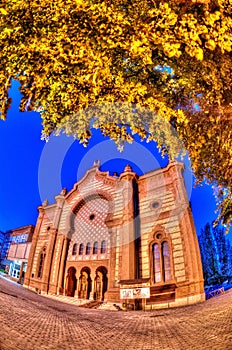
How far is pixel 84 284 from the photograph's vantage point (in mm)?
4012

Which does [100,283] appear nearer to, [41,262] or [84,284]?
[84,284]

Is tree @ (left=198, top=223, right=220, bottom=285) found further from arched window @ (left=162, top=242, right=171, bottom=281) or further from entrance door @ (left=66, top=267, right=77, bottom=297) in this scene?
entrance door @ (left=66, top=267, right=77, bottom=297)

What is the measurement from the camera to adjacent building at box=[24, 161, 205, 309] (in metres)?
3.87

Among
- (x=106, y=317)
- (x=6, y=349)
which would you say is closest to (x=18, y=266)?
(x=6, y=349)

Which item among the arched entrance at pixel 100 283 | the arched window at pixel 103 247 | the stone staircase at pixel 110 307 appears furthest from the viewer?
the arched window at pixel 103 247

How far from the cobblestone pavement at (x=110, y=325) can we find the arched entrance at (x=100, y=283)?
0.89 feet

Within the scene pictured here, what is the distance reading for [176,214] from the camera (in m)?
4.22

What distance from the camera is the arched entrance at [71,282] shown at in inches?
158

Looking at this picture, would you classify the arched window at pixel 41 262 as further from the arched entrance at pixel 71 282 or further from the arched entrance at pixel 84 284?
the arched entrance at pixel 84 284

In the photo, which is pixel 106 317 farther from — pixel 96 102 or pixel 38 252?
pixel 96 102

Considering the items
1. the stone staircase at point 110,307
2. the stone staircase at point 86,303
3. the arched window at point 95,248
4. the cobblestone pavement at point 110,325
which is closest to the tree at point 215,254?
the cobblestone pavement at point 110,325

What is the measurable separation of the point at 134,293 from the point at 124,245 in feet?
2.91

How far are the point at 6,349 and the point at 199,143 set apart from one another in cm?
525

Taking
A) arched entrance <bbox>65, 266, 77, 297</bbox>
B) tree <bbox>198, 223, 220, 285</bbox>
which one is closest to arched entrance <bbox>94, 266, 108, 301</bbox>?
arched entrance <bbox>65, 266, 77, 297</bbox>
